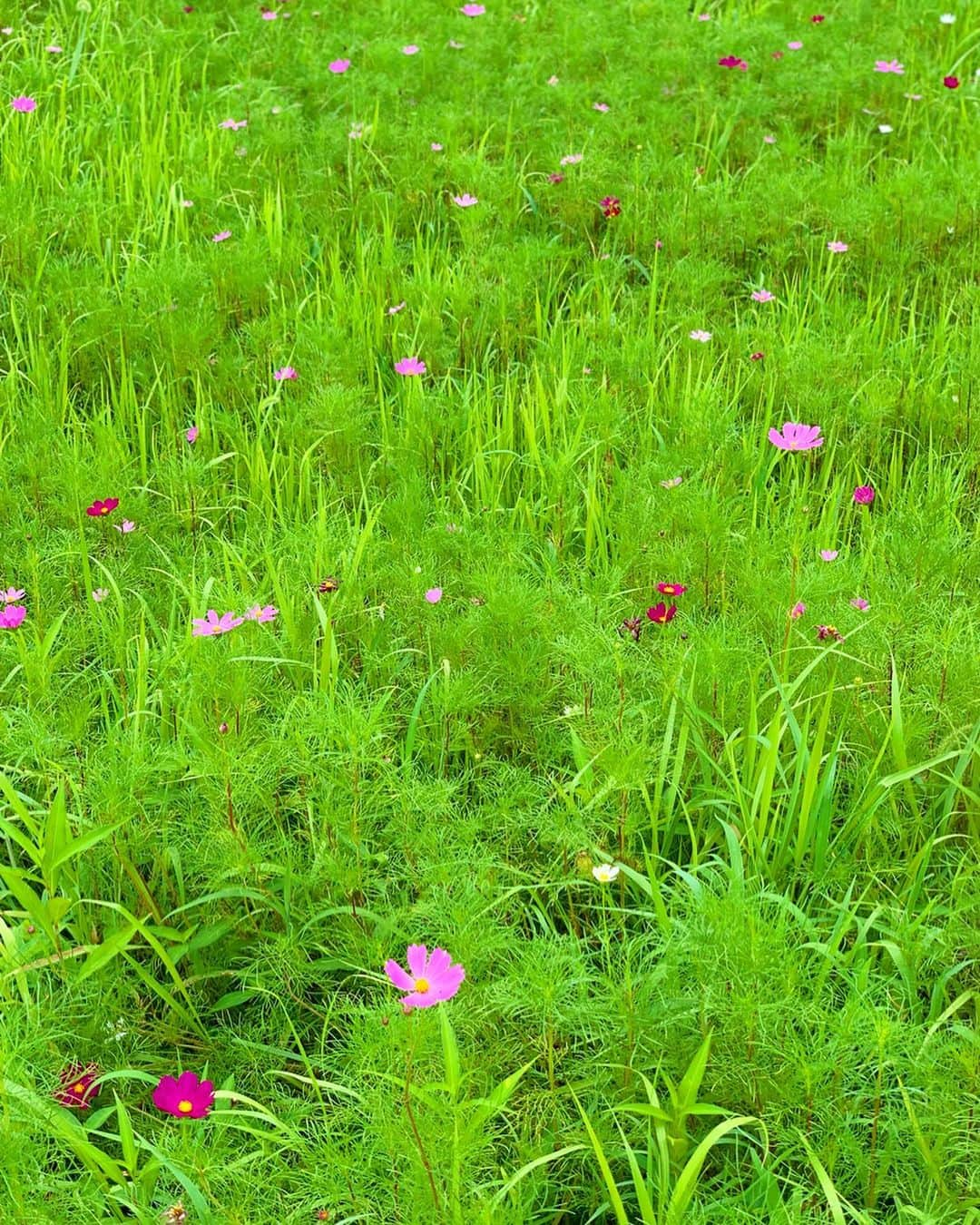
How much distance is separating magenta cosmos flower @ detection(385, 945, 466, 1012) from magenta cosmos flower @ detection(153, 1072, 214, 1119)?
0.91 feet

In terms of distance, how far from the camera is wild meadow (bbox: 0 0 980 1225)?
4.85 feet

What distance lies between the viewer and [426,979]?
53.1 inches

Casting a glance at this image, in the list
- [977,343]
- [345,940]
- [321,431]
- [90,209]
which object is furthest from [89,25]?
[345,940]

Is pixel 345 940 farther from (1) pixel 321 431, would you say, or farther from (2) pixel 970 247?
(2) pixel 970 247

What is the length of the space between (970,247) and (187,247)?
84.7 inches

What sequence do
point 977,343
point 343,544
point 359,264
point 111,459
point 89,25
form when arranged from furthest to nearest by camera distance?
point 89,25, point 359,264, point 977,343, point 111,459, point 343,544

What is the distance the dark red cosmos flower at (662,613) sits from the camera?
6.81 feet

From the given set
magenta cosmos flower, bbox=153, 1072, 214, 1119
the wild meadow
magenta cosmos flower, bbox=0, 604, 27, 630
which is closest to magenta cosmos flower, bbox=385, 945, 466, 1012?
the wild meadow

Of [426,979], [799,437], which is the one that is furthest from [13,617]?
[799,437]

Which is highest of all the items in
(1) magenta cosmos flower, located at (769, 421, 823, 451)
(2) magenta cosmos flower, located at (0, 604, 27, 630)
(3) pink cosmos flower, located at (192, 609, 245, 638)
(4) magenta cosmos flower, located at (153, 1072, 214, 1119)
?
(1) magenta cosmos flower, located at (769, 421, 823, 451)

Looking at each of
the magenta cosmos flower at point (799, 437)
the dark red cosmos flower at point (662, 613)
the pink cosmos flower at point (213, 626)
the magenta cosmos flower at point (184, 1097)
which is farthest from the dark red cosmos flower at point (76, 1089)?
the magenta cosmos flower at point (799, 437)

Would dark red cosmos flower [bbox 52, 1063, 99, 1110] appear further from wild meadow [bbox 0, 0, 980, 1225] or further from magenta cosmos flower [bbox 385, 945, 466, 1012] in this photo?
magenta cosmos flower [bbox 385, 945, 466, 1012]

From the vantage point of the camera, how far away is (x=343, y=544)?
7.79 feet

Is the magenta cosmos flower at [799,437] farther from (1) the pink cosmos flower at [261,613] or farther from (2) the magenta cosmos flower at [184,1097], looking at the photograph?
(2) the magenta cosmos flower at [184,1097]
